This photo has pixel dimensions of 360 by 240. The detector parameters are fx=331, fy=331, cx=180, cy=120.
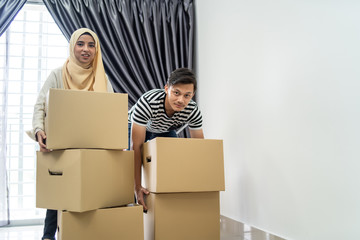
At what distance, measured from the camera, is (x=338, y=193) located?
1212 mm

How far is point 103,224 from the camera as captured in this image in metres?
1.40

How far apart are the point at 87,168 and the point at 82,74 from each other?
59cm

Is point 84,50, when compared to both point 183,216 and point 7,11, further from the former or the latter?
point 7,11

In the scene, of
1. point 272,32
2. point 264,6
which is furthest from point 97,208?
point 264,6

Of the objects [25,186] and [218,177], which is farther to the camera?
[25,186]

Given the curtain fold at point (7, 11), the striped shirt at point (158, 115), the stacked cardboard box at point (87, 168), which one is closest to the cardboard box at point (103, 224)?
the stacked cardboard box at point (87, 168)

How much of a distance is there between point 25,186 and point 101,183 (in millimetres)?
1652

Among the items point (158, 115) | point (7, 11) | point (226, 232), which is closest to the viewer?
point (158, 115)

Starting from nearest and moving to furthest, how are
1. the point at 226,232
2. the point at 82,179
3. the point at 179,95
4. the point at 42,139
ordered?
the point at 82,179, the point at 42,139, the point at 179,95, the point at 226,232

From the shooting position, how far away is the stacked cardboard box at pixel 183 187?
4.96ft

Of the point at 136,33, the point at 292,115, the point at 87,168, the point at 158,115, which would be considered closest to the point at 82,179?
the point at 87,168

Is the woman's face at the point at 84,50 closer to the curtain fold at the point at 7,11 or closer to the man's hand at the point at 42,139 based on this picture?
the man's hand at the point at 42,139

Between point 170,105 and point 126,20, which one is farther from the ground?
point 126,20

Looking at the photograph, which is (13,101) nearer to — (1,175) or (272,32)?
Answer: (1,175)
